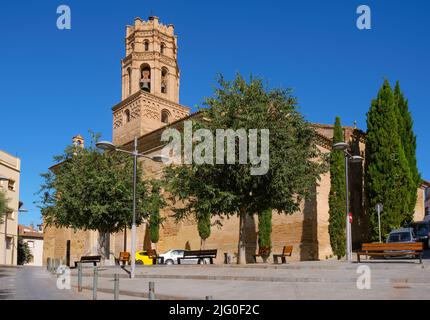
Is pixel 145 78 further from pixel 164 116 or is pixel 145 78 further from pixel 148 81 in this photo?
pixel 164 116

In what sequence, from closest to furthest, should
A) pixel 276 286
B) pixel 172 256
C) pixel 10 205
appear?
pixel 276 286, pixel 172 256, pixel 10 205

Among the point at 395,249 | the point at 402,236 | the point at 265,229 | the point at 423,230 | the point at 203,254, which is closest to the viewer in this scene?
the point at 395,249

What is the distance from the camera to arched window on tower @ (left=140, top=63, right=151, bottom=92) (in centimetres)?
4950

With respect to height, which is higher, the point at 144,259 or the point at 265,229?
the point at 265,229

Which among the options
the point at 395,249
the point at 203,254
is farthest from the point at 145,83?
the point at 395,249

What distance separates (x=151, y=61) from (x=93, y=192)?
2432 centimetres

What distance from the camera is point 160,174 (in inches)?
1613

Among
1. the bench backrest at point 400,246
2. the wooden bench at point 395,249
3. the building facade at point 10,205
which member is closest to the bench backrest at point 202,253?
the wooden bench at point 395,249

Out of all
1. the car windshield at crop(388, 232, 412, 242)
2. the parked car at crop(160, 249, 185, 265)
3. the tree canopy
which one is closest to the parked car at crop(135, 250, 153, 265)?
the parked car at crop(160, 249, 185, 265)

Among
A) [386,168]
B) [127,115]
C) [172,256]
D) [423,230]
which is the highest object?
[127,115]

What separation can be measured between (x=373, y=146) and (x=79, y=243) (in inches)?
1257

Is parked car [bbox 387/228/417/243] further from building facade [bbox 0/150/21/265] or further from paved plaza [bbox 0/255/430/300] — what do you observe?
building facade [bbox 0/150/21/265]

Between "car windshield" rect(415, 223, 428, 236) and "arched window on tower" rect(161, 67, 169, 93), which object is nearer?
"car windshield" rect(415, 223, 428, 236)
